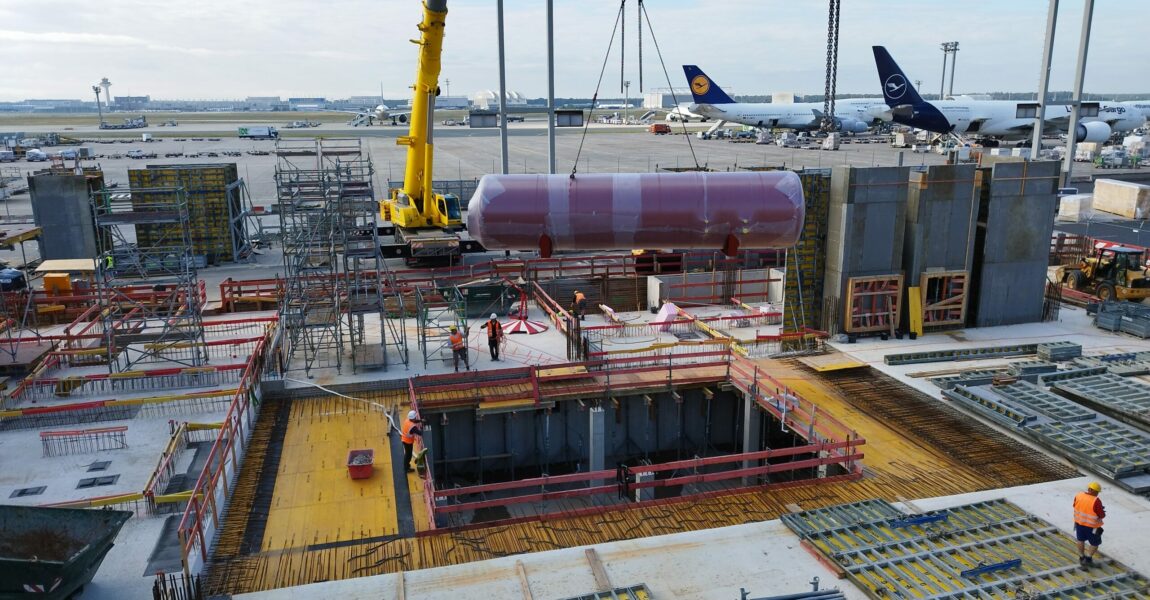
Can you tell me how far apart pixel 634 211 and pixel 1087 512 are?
26.1ft

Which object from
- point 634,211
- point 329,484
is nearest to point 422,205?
point 329,484

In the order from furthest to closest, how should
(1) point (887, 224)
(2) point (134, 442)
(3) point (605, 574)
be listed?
(1) point (887, 224) → (2) point (134, 442) → (3) point (605, 574)

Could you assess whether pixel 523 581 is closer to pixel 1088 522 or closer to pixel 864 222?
pixel 1088 522

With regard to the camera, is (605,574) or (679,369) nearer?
(605,574)

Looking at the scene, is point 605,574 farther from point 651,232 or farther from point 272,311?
point 272,311

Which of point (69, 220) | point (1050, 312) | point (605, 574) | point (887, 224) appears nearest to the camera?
point (605, 574)

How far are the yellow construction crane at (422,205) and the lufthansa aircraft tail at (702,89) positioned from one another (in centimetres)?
6053

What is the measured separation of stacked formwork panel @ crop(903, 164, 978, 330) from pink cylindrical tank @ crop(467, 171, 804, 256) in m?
9.96

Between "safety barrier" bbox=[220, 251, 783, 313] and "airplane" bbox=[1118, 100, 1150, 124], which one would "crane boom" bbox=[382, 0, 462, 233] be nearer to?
"safety barrier" bbox=[220, 251, 783, 313]

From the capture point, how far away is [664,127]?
126562 mm

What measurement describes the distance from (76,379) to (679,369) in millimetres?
14369

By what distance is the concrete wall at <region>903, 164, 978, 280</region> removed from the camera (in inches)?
858

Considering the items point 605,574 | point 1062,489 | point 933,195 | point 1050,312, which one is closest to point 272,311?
point 605,574

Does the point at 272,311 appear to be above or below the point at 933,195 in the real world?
below
